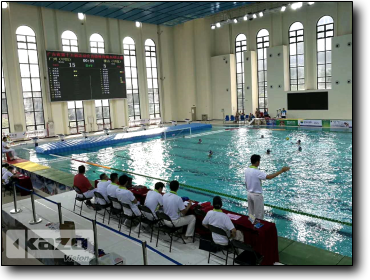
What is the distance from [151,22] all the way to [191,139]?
1342cm

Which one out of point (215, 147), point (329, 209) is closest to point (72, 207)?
point (329, 209)

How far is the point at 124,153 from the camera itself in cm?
1680

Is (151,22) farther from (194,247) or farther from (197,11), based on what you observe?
(194,247)

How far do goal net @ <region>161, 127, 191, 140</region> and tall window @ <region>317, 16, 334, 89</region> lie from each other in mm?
11110

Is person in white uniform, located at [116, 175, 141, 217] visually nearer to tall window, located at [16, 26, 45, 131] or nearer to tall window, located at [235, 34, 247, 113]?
tall window, located at [16, 26, 45, 131]

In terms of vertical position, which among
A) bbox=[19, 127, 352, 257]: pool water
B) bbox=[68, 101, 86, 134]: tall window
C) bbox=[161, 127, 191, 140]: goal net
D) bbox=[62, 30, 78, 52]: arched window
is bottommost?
bbox=[19, 127, 352, 257]: pool water

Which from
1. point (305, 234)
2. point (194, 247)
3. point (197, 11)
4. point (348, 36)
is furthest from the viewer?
point (197, 11)

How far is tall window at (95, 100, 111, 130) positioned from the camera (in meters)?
26.6

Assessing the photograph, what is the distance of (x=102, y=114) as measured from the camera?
2695cm

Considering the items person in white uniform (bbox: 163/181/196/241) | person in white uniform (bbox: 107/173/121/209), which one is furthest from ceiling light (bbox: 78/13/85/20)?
person in white uniform (bbox: 163/181/196/241)

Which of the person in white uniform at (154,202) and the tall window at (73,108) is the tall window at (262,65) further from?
the person in white uniform at (154,202)

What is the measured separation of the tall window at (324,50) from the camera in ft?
79.5

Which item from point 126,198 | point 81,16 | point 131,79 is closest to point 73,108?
point 131,79

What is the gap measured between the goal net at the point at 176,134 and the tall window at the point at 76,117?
7351mm
